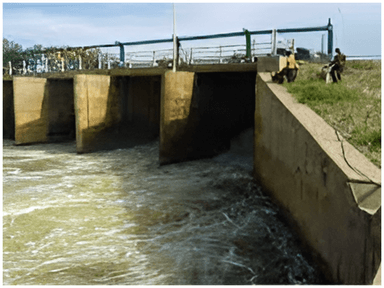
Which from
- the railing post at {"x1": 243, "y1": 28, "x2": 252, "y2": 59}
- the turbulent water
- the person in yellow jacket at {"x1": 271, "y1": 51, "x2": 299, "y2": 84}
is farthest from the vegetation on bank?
the railing post at {"x1": 243, "y1": 28, "x2": 252, "y2": 59}

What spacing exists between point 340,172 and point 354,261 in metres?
1.15

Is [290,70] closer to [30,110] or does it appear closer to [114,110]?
[114,110]

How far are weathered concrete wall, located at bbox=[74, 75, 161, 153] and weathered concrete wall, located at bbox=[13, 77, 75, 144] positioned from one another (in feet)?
13.0

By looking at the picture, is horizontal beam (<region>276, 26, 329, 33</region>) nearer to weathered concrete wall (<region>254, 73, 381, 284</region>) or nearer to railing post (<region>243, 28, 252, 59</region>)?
railing post (<region>243, 28, 252, 59</region>)

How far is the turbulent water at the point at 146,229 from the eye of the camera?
5.80 m

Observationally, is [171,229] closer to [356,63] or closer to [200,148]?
[200,148]

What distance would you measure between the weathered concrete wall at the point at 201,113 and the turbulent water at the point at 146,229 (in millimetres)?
960

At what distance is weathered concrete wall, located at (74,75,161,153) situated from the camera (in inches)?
610

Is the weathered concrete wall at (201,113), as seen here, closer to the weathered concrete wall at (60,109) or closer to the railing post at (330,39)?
the railing post at (330,39)

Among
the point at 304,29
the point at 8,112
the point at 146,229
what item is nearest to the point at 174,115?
the point at 304,29

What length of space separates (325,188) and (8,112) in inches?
787

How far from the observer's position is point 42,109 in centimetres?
1861

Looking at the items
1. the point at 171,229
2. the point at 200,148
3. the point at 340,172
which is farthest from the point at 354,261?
the point at 200,148

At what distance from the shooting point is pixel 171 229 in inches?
296
